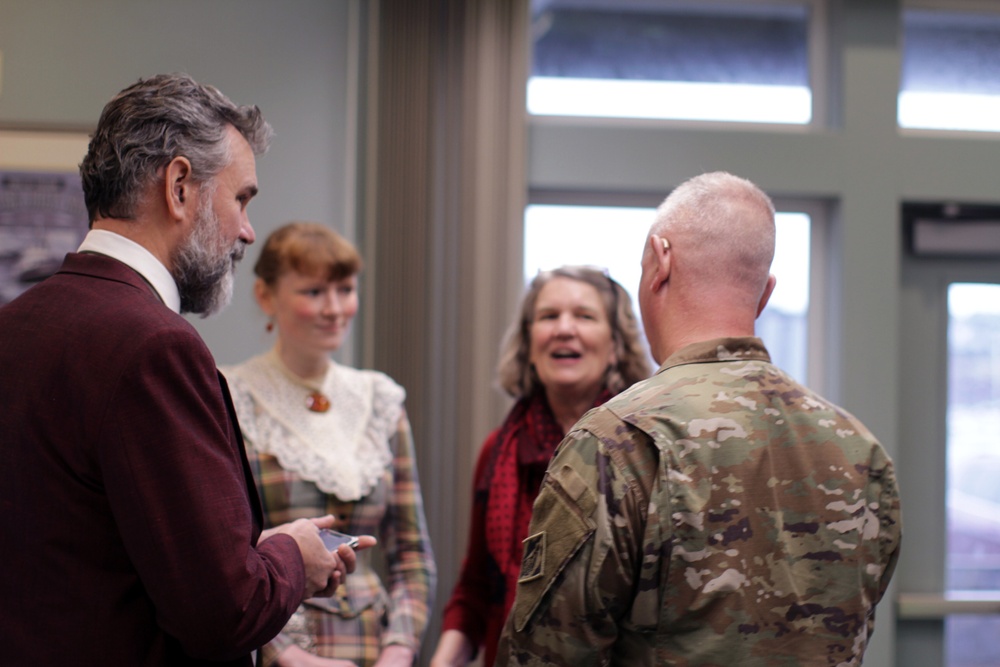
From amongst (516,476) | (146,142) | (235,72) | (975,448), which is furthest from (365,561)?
(975,448)

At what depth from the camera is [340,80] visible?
2920 mm

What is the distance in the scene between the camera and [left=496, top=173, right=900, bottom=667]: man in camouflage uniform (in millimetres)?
1177

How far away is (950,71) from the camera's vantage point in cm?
340

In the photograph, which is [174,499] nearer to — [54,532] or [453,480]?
[54,532]

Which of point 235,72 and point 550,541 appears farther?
point 235,72

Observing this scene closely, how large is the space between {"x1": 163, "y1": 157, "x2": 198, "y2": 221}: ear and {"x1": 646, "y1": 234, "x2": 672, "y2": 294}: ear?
2.33ft

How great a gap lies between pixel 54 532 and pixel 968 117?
3539mm

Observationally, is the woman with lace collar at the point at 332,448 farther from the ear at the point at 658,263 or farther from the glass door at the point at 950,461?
the glass door at the point at 950,461

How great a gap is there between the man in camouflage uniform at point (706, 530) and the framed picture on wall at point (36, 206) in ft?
6.87

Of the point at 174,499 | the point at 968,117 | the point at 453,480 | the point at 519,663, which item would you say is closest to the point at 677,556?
the point at 519,663

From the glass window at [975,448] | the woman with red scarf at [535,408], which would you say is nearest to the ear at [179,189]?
the woman with red scarf at [535,408]

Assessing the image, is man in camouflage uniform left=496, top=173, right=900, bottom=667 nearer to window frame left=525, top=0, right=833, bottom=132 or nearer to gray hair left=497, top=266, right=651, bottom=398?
gray hair left=497, top=266, right=651, bottom=398

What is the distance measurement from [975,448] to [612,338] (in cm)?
207

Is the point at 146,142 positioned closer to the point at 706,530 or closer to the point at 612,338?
the point at 706,530
